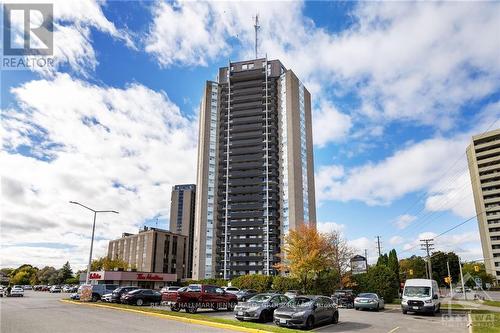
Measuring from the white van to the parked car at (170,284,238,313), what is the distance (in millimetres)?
12763

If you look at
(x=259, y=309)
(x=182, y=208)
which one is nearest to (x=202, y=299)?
(x=259, y=309)

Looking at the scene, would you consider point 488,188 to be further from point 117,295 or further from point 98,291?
point 98,291

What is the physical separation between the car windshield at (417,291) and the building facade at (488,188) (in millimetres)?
105830

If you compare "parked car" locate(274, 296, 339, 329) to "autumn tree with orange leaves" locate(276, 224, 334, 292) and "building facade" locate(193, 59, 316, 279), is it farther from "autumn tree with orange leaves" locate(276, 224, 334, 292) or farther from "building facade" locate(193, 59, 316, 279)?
"building facade" locate(193, 59, 316, 279)

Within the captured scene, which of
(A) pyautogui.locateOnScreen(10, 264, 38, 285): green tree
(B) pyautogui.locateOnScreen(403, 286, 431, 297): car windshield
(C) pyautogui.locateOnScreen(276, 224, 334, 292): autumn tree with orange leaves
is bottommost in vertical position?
(A) pyautogui.locateOnScreen(10, 264, 38, 285): green tree

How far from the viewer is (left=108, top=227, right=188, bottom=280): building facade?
112 metres

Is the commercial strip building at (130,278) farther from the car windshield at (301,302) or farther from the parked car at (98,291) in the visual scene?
the car windshield at (301,302)

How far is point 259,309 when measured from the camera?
19.6 m

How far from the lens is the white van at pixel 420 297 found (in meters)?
25.1

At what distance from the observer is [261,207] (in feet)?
351

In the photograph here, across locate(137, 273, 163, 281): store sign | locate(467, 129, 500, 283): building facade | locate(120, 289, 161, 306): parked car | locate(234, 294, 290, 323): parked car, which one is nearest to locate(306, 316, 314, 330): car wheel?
locate(234, 294, 290, 323): parked car

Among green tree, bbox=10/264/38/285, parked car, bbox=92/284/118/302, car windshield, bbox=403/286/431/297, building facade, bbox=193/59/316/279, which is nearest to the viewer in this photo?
car windshield, bbox=403/286/431/297

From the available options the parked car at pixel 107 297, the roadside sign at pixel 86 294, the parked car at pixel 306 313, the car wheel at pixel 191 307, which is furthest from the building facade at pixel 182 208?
the parked car at pixel 306 313

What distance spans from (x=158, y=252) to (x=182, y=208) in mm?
66454
